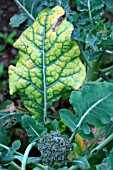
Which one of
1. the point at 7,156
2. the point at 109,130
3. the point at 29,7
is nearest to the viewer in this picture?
the point at 7,156

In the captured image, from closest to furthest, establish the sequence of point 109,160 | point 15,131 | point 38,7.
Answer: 1. point 109,160
2. point 38,7
3. point 15,131

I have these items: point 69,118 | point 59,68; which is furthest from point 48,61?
point 69,118

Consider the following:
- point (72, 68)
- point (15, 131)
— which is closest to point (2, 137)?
point (72, 68)

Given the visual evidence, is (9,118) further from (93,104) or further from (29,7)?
(93,104)

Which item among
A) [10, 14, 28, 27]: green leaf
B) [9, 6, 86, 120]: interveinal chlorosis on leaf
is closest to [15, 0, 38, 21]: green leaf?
[10, 14, 28, 27]: green leaf

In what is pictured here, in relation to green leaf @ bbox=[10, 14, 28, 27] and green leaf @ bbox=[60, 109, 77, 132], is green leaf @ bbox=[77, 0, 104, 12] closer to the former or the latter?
green leaf @ bbox=[10, 14, 28, 27]

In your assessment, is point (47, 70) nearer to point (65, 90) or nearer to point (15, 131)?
point (65, 90)
